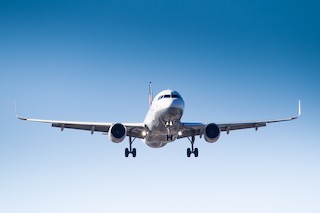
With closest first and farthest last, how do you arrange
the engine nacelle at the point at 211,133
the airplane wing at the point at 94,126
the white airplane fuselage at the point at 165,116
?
the white airplane fuselage at the point at 165,116 < the engine nacelle at the point at 211,133 < the airplane wing at the point at 94,126

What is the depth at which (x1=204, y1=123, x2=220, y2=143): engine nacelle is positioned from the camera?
43.9 meters

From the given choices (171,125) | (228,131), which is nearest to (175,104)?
(171,125)

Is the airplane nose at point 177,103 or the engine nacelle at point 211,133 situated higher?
the airplane nose at point 177,103

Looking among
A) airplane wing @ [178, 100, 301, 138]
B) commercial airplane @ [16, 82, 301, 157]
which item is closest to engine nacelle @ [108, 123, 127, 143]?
commercial airplane @ [16, 82, 301, 157]

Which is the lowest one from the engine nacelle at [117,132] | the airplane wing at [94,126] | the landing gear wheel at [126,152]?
the landing gear wheel at [126,152]

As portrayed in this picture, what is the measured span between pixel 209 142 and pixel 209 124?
153 centimetres

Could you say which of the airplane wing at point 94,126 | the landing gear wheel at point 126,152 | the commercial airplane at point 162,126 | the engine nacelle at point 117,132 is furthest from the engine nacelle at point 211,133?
the landing gear wheel at point 126,152

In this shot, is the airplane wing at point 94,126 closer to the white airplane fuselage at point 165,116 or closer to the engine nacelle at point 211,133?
the white airplane fuselage at point 165,116

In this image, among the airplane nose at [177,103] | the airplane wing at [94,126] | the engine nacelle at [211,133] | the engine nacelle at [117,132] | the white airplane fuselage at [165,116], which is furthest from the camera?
the airplane wing at [94,126]

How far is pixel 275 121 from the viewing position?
4881 cm

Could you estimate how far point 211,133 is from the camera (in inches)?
1737

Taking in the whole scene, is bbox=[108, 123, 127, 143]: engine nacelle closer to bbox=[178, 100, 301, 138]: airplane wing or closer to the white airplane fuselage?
the white airplane fuselage

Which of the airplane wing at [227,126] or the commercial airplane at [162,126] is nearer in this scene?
the commercial airplane at [162,126]

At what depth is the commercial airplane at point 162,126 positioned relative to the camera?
40.2m
